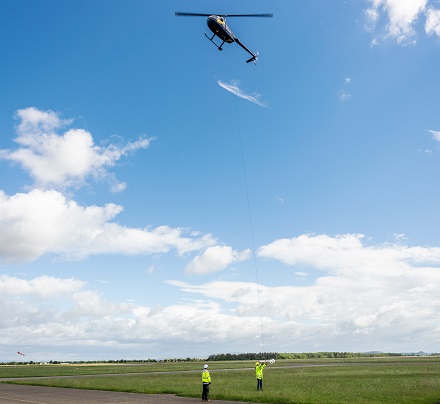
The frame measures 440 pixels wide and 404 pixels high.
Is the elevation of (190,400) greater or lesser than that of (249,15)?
lesser

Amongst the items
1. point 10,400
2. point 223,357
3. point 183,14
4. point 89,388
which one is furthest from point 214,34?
point 223,357

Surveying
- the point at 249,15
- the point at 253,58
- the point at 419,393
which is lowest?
the point at 419,393

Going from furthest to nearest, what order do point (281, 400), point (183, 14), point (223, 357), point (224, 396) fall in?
point (223, 357) → point (183, 14) → point (224, 396) → point (281, 400)

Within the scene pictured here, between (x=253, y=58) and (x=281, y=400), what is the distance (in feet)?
→ 81.9

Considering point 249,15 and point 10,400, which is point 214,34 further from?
point 10,400

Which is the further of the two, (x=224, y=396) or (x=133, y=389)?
(x=133, y=389)

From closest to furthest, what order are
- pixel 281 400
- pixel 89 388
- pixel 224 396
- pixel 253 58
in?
pixel 281 400
pixel 224 396
pixel 253 58
pixel 89 388

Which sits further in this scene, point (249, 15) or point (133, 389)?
point (133, 389)

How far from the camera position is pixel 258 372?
3338 centimetres

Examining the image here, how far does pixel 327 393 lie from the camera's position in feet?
100

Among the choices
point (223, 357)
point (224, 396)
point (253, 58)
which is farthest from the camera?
point (223, 357)

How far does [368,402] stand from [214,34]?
2727 cm

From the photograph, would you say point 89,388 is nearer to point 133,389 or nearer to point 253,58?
point 133,389

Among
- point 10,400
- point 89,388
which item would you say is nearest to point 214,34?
point 10,400
